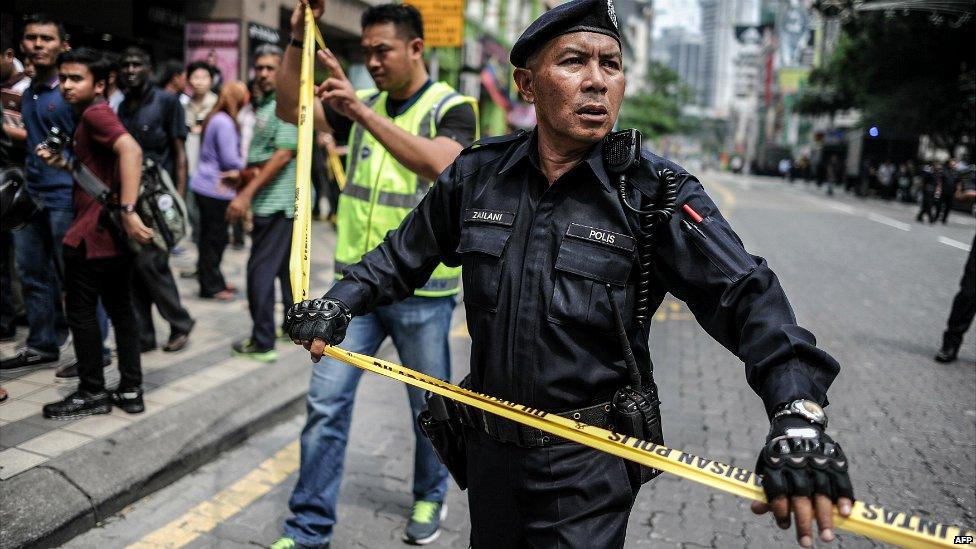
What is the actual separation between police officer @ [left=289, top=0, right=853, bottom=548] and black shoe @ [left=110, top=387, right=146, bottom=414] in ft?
8.53

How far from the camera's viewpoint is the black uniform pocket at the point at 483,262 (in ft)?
6.46

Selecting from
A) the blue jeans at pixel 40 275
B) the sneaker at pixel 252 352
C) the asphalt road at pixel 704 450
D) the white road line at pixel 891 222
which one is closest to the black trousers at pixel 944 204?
the white road line at pixel 891 222

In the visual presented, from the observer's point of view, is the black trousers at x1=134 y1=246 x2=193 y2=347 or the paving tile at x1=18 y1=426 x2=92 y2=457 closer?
the paving tile at x1=18 y1=426 x2=92 y2=457

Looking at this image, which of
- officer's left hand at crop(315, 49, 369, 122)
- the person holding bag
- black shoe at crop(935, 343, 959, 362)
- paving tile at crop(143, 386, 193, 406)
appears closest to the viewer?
officer's left hand at crop(315, 49, 369, 122)

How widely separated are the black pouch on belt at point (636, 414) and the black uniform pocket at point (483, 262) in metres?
0.38

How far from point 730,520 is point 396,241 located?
2224mm

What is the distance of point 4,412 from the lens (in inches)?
159

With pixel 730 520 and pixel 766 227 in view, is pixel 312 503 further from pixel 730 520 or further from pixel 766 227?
pixel 766 227

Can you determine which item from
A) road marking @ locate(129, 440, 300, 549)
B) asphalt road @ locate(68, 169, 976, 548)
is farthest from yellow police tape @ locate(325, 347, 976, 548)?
road marking @ locate(129, 440, 300, 549)

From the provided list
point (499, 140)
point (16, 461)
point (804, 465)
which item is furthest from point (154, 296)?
point (804, 465)

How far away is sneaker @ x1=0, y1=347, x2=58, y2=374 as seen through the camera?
473 cm

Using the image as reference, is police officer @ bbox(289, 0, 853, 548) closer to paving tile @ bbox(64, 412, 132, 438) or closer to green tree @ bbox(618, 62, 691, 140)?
paving tile @ bbox(64, 412, 132, 438)

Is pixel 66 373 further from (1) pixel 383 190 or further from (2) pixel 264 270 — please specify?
(1) pixel 383 190

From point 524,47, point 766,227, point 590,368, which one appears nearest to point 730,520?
point 590,368
